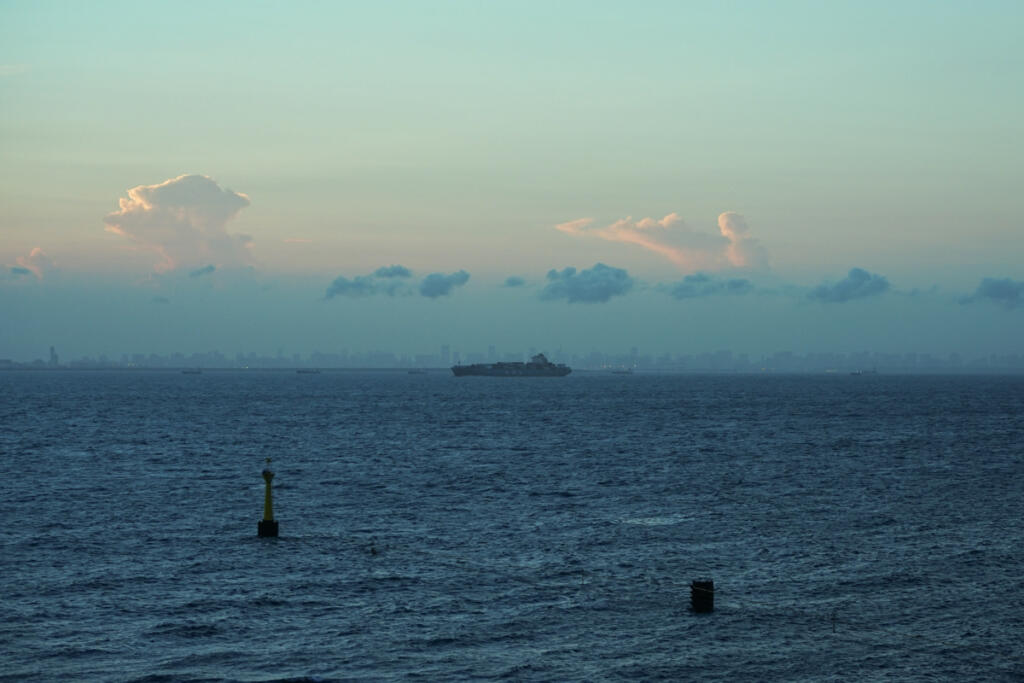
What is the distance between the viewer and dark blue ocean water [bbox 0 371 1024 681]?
107 ft

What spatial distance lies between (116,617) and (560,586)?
16992 mm

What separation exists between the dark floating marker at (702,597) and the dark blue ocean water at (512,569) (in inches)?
16.2

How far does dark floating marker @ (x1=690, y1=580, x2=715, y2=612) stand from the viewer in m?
Answer: 38.0

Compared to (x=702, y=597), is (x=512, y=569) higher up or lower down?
lower down

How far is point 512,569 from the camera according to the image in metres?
46.1

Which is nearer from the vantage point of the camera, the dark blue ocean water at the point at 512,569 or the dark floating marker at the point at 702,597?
the dark blue ocean water at the point at 512,569

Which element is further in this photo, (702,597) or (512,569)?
(512,569)

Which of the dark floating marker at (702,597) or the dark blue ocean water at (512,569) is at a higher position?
the dark floating marker at (702,597)

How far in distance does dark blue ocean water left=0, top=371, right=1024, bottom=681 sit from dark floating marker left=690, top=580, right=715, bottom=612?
1.35ft

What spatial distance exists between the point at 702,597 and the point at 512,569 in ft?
35.0

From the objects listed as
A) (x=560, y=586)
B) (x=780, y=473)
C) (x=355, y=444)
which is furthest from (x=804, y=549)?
(x=355, y=444)

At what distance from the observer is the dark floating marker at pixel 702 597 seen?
37969mm

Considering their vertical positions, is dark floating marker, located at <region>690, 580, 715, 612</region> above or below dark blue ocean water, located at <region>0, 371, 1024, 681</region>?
above

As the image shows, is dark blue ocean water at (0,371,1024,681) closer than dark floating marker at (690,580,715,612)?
Yes
